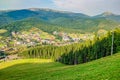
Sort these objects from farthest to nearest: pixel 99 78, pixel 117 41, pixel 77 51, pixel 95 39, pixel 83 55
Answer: pixel 77 51 → pixel 83 55 → pixel 95 39 → pixel 117 41 → pixel 99 78

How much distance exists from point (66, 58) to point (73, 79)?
114 m

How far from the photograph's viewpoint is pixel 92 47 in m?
111

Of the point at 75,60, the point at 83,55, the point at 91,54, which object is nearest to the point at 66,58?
the point at 75,60

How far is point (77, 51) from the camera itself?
426 feet

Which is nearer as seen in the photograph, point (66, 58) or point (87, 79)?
point (87, 79)

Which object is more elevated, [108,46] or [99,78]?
[99,78]

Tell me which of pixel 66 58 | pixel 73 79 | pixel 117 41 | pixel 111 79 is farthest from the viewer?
pixel 66 58

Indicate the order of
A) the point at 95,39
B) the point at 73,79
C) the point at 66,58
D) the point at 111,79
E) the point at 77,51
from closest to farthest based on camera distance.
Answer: the point at 111,79 → the point at 73,79 → the point at 95,39 → the point at 77,51 → the point at 66,58

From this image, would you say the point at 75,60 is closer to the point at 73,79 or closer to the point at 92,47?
the point at 92,47

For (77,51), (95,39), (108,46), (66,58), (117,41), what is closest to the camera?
(117,41)

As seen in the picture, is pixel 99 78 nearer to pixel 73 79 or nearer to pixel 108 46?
pixel 73 79

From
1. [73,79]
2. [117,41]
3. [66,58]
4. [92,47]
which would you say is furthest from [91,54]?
[73,79]

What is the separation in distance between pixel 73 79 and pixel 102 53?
73.0m

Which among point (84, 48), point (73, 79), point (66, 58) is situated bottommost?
point (66, 58)
